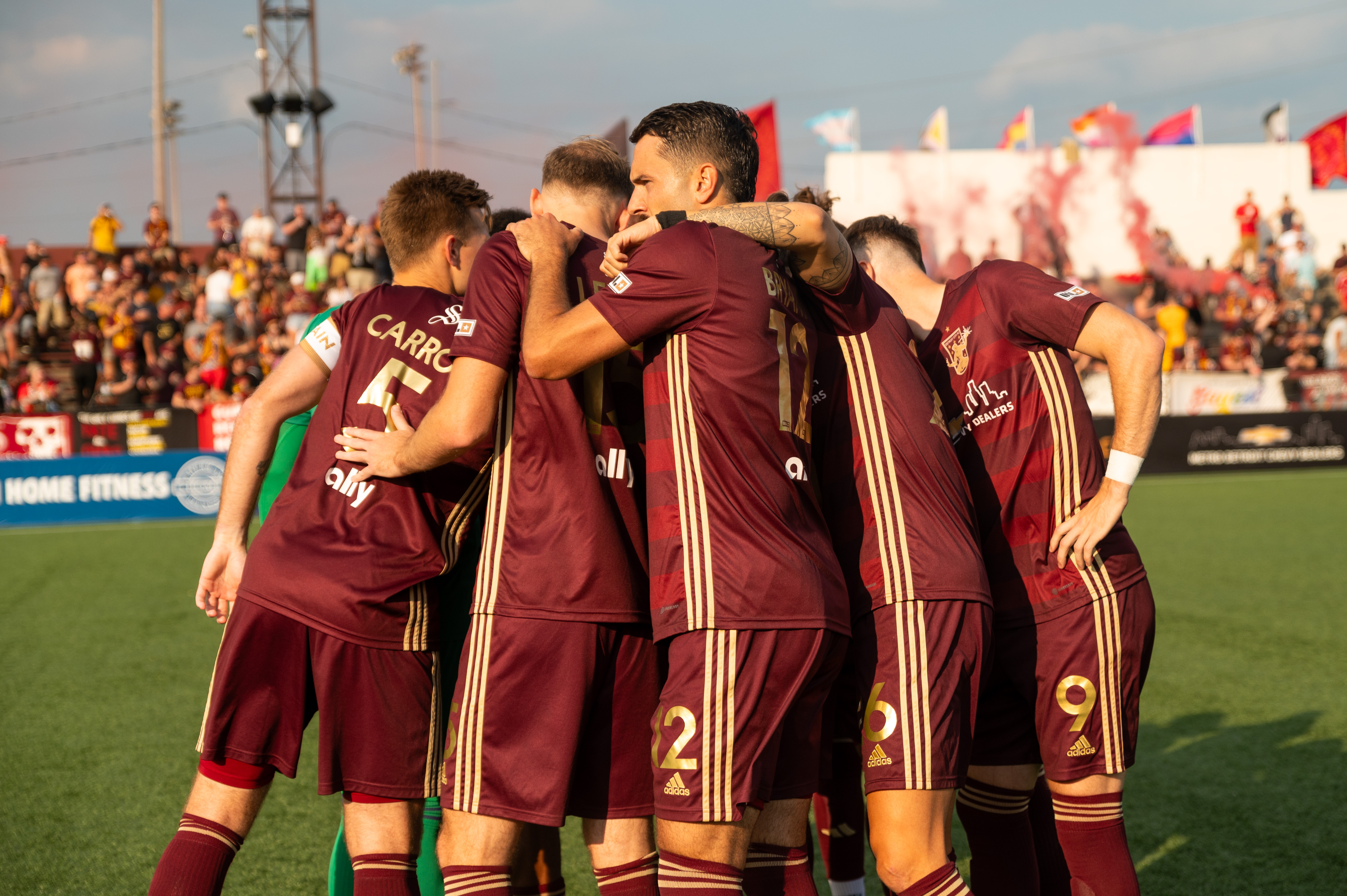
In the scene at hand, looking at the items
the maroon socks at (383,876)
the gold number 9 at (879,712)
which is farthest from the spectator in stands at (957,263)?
the maroon socks at (383,876)

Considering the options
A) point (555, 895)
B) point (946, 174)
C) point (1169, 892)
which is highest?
point (946, 174)

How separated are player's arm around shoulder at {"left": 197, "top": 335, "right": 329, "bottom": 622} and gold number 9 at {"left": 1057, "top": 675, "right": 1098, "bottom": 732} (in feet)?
6.90

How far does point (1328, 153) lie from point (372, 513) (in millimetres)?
37592

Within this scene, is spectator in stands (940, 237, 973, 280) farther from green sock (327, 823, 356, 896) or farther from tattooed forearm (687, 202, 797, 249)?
tattooed forearm (687, 202, 797, 249)

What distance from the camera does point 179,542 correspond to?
1274 centimetres

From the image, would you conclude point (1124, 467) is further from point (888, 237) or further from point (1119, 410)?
point (888, 237)

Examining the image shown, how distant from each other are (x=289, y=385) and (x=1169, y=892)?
323 centimetres

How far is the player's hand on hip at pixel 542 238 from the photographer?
2582mm

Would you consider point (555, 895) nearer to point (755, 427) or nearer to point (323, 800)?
point (755, 427)

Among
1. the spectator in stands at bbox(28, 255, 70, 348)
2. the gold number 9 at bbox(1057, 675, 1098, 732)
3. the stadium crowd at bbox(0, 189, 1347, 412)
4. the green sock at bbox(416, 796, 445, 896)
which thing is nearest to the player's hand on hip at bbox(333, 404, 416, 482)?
the green sock at bbox(416, 796, 445, 896)

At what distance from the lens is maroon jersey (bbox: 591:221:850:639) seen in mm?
2381

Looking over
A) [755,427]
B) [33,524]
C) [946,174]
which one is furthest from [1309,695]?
[946,174]

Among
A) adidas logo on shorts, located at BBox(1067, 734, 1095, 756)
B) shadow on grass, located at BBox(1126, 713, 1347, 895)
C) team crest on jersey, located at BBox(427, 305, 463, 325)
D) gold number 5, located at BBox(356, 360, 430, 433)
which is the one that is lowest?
shadow on grass, located at BBox(1126, 713, 1347, 895)

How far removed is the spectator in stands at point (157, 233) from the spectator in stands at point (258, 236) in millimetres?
1375
